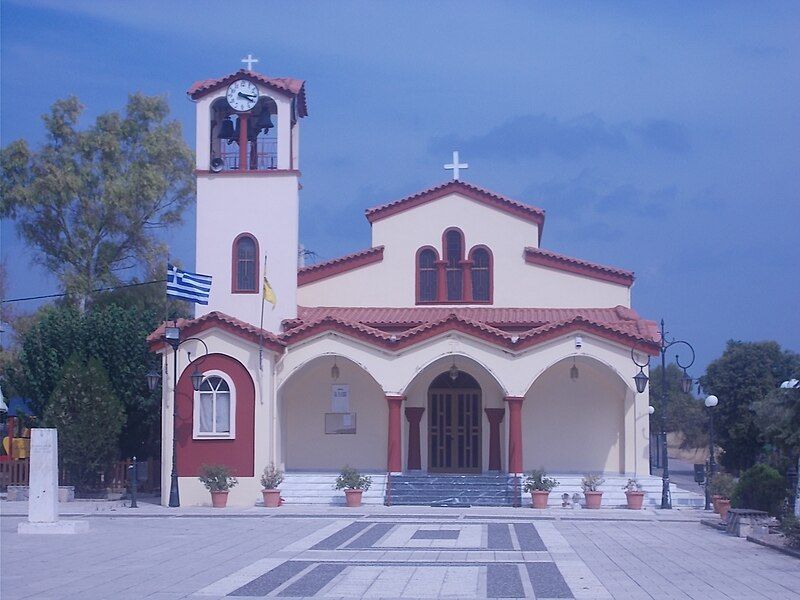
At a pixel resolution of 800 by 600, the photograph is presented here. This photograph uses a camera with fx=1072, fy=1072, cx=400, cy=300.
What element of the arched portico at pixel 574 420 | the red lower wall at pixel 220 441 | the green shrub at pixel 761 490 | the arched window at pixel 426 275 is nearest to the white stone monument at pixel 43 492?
the red lower wall at pixel 220 441

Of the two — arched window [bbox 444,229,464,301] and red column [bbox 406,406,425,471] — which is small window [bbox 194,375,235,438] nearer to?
red column [bbox 406,406,425,471]

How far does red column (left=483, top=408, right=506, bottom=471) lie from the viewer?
1273 inches

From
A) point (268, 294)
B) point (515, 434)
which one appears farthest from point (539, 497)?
point (268, 294)

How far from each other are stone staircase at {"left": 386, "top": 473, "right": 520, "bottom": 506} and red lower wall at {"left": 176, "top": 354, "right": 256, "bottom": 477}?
414 cm

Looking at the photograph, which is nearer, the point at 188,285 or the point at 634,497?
the point at 634,497

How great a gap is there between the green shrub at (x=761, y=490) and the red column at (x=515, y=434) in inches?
296

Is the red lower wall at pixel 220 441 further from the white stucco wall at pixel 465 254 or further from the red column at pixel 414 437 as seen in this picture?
the red column at pixel 414 437

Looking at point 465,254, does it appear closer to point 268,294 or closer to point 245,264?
point 268,294

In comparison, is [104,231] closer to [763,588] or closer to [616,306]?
[616,306]

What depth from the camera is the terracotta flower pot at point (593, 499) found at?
28438mm

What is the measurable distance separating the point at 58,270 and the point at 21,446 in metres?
13.3

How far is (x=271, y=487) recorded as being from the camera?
28.6 meters

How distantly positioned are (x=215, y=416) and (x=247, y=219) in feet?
19.7

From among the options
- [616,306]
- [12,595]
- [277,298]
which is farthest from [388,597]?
[616,306]
